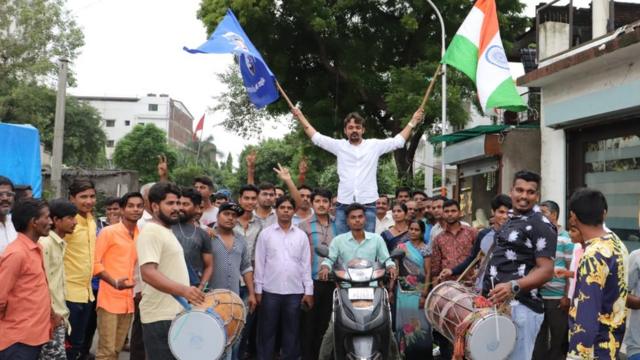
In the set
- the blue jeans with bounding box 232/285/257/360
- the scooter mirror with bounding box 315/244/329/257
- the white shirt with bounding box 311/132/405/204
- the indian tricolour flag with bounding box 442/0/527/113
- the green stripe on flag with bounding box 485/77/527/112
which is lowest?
the blue jeans with bounding box 232/285/257/360

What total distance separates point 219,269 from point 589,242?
12.8 feet

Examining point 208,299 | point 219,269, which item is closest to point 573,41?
point 219,269

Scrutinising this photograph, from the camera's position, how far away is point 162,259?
4820 mm

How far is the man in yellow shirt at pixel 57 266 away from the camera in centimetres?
515

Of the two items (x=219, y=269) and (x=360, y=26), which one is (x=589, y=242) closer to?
(x=219, y=269)

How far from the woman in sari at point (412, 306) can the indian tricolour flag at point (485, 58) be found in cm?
238

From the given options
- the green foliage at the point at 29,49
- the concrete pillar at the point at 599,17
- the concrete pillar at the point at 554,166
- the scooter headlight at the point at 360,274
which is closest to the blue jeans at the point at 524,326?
the scooter headlight at the point at 360,274

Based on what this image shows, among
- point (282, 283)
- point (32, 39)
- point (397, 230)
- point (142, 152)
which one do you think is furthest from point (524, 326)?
point (142, 152)

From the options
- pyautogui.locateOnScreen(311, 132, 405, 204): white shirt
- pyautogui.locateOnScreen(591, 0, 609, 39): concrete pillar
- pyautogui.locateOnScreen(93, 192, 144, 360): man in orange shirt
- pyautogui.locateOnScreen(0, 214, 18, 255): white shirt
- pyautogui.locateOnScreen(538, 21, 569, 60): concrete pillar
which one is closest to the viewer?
pyautogui.locateOnScreen(0, 214, 18, 255): white shirt

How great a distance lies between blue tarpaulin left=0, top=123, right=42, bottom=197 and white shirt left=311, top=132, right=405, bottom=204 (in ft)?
21.0

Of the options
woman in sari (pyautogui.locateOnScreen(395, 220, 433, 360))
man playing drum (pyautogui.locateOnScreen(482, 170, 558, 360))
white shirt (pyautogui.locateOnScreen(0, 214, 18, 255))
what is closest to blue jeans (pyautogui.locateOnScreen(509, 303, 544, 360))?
man playing drum (pyautogui.locateOnScreen(482, 170, 558, 360))

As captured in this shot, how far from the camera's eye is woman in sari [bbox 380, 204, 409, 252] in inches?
303

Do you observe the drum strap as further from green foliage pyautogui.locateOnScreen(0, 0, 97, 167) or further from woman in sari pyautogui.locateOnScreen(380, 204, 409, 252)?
green foliage pyautogui.locateOnScreen(0, 0, 97, 167)

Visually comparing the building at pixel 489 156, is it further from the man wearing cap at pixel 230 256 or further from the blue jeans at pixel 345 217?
the man wearing cap at pixel 230 256
